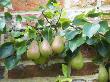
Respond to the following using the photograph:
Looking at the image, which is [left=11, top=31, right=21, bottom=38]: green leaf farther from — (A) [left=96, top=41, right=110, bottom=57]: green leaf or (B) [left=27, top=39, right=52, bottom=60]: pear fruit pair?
A: (A) [left=96, top=41, right=110, bottom=57]: green leaf

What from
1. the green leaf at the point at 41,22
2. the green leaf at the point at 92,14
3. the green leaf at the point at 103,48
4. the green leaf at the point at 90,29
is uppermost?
the green leaf at the point at 92,14

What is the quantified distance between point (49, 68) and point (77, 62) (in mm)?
115

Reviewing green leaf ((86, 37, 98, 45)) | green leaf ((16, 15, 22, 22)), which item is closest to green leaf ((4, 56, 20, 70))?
green leaf ((16, 15, 22, 22))

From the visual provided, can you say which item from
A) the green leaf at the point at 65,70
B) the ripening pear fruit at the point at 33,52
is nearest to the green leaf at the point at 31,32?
the ripening pear fruit at the point at 33,52

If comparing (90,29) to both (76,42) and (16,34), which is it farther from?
(16,34)

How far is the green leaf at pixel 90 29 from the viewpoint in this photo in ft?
3.53

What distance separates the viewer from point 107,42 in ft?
3.76

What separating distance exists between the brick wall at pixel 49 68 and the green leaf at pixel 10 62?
48 millimetres

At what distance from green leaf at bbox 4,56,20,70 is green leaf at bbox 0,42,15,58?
0.01 meters

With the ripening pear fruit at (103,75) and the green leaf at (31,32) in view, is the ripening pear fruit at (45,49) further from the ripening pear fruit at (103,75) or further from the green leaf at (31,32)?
the ripening pear fruit at (103,75)

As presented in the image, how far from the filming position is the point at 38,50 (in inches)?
43.7

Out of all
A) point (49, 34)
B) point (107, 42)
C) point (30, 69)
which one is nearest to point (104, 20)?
point (107, 42)

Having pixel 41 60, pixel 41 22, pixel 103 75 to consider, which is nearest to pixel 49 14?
pixel 41 22

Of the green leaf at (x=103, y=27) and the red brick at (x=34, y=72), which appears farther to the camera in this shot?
the red brick at (x=34, y=72)
